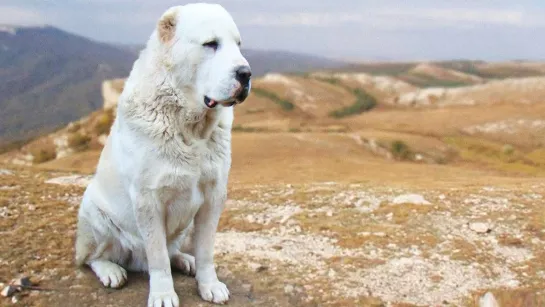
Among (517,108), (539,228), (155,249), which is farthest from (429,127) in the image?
(155,249)

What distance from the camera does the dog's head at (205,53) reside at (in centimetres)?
430

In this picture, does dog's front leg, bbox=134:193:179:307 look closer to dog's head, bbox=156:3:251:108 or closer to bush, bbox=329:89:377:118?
dog's head, bbox=156:3:251:108

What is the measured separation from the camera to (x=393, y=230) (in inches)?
344

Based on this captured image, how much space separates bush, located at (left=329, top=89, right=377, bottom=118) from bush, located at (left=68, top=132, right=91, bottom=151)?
176 feet

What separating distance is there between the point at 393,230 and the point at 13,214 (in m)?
6.05

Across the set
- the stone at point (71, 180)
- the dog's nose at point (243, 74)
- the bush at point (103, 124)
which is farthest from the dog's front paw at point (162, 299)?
the bush at point (103, 124)

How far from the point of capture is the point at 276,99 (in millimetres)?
103812

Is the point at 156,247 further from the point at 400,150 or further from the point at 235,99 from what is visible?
the point at 400,150

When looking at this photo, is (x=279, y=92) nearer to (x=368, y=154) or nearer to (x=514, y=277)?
(x=368, y=154)

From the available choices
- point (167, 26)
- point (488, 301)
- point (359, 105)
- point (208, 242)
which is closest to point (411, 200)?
point (488, 301)

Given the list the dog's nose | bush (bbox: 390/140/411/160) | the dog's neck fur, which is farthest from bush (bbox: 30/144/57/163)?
the dog's nose

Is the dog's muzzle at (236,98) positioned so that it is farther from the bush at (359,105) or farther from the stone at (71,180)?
the bush at (359,105)

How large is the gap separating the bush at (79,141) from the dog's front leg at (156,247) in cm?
5591

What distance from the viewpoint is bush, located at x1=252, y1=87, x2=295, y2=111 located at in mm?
100125
